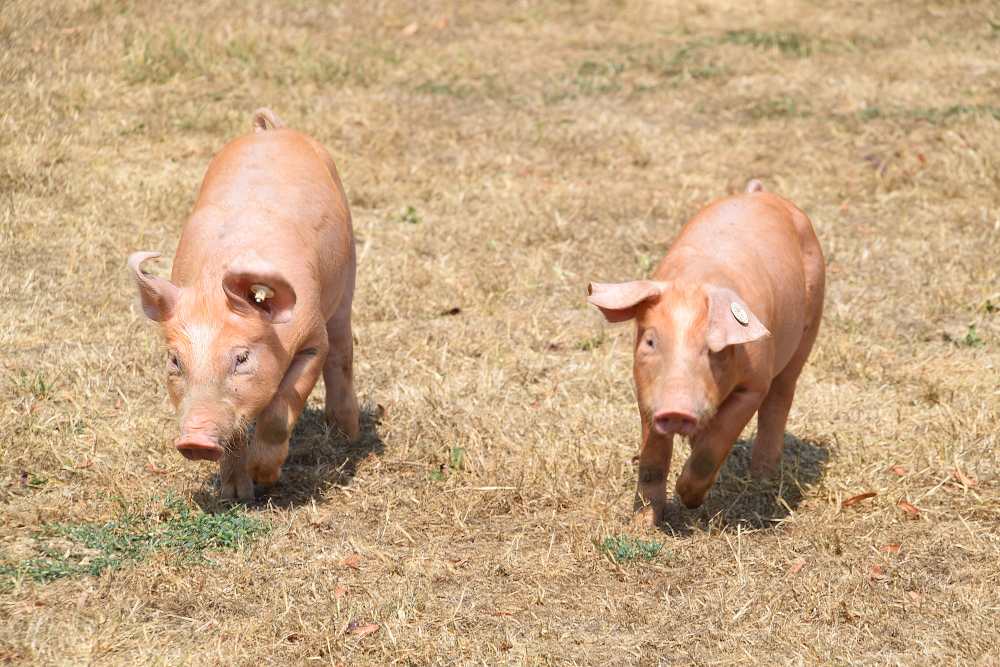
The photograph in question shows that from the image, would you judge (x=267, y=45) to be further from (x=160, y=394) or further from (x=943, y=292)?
(x=943, y=292)

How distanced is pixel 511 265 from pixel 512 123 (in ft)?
9.95

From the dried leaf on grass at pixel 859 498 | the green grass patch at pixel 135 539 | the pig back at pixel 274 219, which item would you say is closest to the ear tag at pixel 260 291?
the pig back at pixel 274 219

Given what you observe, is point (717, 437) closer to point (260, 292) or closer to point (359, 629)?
point (359, 629)

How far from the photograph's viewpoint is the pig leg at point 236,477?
4.54 m

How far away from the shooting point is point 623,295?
4012mm

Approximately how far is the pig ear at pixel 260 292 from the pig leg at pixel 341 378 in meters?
1.04

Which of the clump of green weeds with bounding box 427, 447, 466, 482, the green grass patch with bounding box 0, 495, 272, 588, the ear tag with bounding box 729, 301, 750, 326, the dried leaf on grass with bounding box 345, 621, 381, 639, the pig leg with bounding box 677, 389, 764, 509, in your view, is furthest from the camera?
the clump of green weeds with bounding box 427, 447, 466, 482

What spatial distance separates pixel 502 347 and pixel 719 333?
8.27 ft

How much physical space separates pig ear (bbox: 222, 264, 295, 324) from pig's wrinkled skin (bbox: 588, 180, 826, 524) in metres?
1.32

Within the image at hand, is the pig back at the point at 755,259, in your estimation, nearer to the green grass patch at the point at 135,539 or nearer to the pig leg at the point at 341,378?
the pig leg at the point at 341,378

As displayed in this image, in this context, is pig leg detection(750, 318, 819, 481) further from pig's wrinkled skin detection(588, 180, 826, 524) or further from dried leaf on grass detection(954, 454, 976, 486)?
dried leaf on grass detection(954, 454, 976, 486)

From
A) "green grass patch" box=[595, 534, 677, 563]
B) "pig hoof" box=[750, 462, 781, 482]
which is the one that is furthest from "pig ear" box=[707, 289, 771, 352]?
"pig hoof" box=[750, 462, 781, 482]

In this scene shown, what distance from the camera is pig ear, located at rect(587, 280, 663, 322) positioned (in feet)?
13.1

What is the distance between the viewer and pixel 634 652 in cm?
361
